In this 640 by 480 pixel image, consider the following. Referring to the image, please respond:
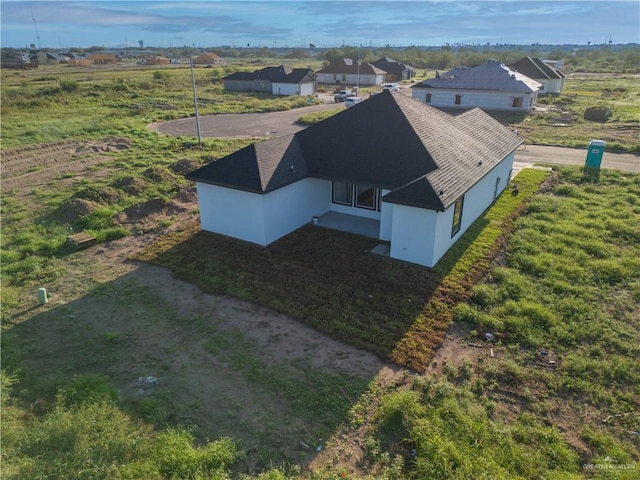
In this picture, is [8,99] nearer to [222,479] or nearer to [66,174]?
[66,174]

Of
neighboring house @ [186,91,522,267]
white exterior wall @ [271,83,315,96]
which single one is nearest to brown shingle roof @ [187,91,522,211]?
neighboring house @ [186,91,522,267]

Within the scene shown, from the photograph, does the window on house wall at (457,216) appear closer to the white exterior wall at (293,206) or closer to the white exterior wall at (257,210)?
the white exterior wall at (293,206)

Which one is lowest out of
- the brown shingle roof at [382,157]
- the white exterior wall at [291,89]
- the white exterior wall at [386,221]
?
the white exterior wall at [386,221]

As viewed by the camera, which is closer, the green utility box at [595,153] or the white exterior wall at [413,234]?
the white exterior wall at [413,234]

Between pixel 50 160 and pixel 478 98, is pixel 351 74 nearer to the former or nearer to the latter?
pixel 478 98

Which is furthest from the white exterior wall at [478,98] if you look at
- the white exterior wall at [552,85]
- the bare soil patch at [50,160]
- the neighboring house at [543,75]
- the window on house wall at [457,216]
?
the window on house wall at [457,216]

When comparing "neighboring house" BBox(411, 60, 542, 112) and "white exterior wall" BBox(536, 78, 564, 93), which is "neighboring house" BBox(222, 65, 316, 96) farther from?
"white exterior wall" BBox(536, 78, 564, 93)

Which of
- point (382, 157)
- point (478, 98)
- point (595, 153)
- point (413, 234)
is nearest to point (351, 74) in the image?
point (478, 98)
